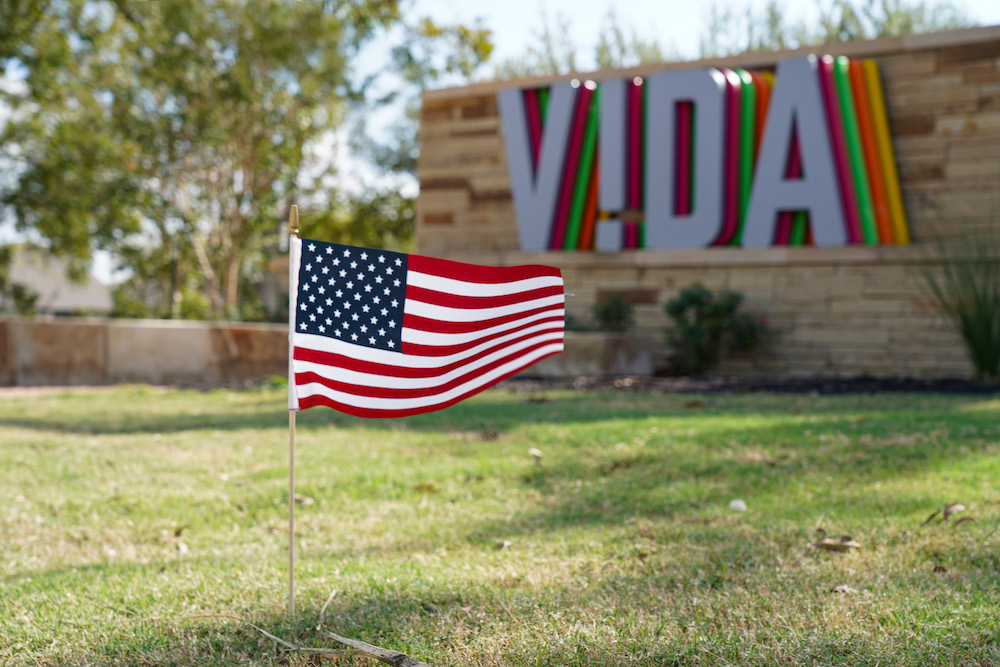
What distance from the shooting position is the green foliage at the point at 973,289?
853 centimetres

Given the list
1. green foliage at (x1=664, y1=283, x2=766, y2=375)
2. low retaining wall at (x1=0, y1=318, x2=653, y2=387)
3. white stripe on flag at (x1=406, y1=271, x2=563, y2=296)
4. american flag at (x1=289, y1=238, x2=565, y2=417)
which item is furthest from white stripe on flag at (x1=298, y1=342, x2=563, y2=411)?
green foliage at (x1=664, y1=283, x2=766, y2=375)

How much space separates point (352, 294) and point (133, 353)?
8333mm

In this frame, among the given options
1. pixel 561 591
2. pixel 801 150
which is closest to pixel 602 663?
pixel 561 591

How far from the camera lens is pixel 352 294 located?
8.52ft

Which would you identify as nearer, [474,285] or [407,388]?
[407,388]

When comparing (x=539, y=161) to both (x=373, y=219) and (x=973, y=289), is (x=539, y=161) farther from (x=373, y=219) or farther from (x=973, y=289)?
(x=373, y=219)

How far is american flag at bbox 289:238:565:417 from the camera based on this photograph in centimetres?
253

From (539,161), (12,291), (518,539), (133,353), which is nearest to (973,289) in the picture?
(539,161)

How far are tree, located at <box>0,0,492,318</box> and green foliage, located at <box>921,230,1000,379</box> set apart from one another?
1033cm

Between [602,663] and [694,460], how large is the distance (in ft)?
8.87

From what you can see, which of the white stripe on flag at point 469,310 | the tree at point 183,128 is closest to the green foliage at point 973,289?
the white stripe on flag at point 469,310

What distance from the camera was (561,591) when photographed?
2818 mm

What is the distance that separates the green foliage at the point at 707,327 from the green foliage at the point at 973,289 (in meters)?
2.03

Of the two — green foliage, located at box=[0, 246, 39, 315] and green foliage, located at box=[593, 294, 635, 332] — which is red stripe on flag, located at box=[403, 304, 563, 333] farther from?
green foliage, located at box=[0, 246, 39, 315]
